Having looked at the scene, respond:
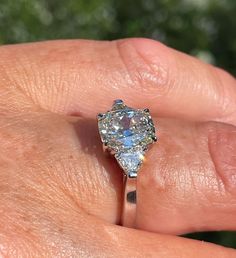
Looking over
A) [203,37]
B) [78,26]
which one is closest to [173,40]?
[203,37]

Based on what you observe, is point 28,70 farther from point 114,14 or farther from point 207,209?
point 114,14

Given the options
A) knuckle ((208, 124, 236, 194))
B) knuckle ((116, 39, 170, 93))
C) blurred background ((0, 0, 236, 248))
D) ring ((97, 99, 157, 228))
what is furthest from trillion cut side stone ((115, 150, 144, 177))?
blurred background ((0, 0, 236, 248))

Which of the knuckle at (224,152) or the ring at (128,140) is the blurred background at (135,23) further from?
the ring at (128,140)

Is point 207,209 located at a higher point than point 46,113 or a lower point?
lower

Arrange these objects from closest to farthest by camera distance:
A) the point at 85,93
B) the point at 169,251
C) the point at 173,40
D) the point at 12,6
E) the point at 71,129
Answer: the point at 169,251 < the point at 71,129 < the point at 85,93 < the point at 12,6 < the point at 173,40

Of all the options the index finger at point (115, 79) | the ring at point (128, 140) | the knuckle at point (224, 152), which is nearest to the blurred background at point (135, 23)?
the index finger at point (115, 79)

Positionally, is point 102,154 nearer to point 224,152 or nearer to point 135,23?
point 224,152
